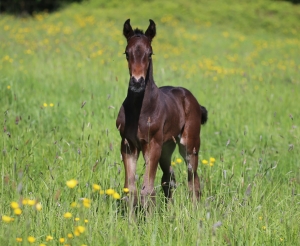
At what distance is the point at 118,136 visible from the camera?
6391mm

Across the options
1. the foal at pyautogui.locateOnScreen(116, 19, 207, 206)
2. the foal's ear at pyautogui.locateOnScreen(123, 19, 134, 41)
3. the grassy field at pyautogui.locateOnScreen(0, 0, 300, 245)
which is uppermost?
the foal's ear at pyautogui.locateOnScreen(123, 19, 134, 41)

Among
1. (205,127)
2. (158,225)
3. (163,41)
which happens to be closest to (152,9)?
(163,41)

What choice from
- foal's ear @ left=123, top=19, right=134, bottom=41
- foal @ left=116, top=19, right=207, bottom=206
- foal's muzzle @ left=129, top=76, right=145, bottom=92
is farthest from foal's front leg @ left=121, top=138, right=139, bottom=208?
foal's ear @ left=123, top=19, right=134, bottom=41

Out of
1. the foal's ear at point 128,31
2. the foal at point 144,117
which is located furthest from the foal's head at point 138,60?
the foal's ear at point 128,31

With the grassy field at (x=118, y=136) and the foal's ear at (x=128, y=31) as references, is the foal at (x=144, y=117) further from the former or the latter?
the grassy field at (x=118, y=136)

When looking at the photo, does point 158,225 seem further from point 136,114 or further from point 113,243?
point 136,114

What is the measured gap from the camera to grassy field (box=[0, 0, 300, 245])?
3592 mm

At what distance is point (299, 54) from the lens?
16219 millimetres

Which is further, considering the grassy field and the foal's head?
the foal's head

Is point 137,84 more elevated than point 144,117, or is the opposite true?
point 137,84

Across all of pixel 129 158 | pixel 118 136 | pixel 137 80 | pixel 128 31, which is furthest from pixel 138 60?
pixel 118 136

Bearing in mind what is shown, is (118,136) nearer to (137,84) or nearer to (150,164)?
(150,164)

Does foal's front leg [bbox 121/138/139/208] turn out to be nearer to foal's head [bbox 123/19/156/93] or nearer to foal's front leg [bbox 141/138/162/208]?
foal's front leg [bbox 141/138/162/208]

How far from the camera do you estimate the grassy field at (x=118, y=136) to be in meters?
3.59
